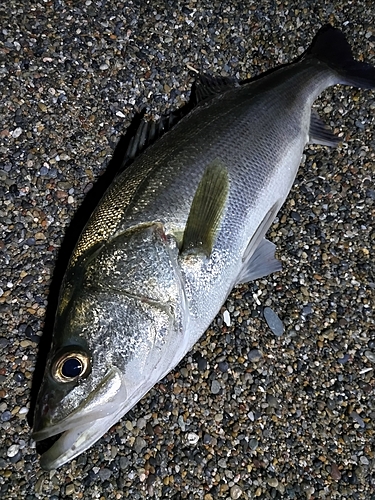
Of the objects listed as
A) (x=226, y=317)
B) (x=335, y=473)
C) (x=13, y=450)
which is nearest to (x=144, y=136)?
(x=226, y=317)

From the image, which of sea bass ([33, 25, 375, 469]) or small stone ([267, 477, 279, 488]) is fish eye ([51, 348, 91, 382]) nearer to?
sea bass ([33, 25, 375, 469])

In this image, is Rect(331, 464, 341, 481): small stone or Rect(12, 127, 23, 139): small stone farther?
Rect(12, 127, 23, 139): small stone

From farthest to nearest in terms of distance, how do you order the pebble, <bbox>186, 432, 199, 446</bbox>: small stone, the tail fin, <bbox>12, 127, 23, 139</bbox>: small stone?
the tail fin
<bbox>12, 127, 23, 139</bbox>: small stone
the pebble
<bbox>186, 432, 199, 446</bbox>: small stone

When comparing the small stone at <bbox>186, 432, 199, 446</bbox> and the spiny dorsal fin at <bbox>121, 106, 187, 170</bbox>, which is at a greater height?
the spiny dorsal fin at <bbox>121, 106, 187, 170</bbox>

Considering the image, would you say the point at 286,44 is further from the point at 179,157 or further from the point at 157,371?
the point at 157,371

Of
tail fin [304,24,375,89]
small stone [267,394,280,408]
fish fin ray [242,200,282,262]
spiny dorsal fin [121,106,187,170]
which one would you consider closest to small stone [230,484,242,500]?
small stone [267,394,280,408]

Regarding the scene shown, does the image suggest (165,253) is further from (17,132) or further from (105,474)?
(17,132)
